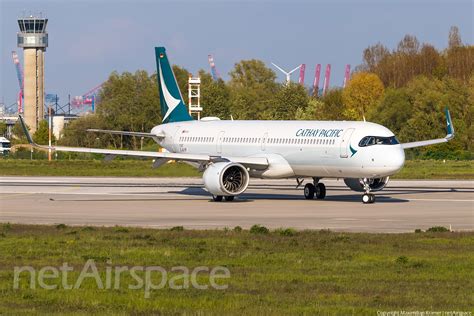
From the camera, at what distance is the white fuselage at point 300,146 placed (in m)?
46.0

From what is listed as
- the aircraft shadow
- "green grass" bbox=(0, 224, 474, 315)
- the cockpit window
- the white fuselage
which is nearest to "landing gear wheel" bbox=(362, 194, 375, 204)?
the white fuselage

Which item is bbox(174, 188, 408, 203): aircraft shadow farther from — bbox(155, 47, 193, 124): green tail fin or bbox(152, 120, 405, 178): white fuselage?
bbox(155, 47, 193, 124): green tail fin

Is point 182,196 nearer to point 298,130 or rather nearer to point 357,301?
point 298,130

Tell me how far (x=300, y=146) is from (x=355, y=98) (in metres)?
105

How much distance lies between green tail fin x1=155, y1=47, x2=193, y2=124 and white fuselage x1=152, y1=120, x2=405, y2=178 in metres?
2.44

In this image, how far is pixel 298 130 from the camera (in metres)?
50.3

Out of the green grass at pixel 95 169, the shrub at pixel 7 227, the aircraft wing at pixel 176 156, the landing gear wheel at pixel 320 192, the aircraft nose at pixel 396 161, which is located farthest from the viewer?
the green grass at pixel 95 169

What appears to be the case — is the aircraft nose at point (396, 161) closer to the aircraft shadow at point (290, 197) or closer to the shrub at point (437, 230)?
the aircraft shadow at point (290, 197)

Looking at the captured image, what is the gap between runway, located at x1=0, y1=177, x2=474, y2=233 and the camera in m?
36.9

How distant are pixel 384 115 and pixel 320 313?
111 meters

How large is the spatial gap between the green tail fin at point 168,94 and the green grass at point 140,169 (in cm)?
1674

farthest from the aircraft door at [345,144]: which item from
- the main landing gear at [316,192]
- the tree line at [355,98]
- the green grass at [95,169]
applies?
the tree line at [355,98]

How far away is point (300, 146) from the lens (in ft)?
161

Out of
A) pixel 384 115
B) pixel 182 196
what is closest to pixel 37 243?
pixel 182 196
